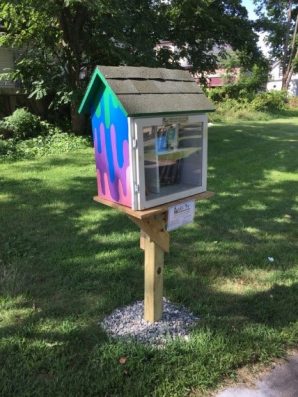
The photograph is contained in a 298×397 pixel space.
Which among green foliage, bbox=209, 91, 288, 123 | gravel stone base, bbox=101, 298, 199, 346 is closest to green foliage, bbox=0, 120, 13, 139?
gravel stone base, bbox=101, 298, 199, 346

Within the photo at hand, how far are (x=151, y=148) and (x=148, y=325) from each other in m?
1.24

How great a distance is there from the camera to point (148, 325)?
3.01 m

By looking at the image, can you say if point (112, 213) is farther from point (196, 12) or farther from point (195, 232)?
point (196, 12)

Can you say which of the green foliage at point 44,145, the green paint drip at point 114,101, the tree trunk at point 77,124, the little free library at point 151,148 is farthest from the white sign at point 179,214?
the tree trunk at point 77,124

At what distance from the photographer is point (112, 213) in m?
5.37

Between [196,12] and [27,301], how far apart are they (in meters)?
10.6

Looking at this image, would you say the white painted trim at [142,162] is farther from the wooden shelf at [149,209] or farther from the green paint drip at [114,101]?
the green paint drip at [114,101]

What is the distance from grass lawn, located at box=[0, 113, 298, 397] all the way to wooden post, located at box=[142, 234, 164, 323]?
0.92ft

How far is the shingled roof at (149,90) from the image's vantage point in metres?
2.40

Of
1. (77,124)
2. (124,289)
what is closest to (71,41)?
(77,124)

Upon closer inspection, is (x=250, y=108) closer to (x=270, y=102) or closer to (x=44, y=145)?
(x=270, y=102)

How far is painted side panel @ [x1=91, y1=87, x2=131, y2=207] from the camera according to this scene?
2463 millimetres

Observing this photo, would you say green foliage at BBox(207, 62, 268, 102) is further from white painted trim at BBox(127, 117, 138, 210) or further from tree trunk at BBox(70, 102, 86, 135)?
white painted trim at BBox(127, 117, 138, 210)

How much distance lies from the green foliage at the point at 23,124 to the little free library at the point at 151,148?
27.3ft
